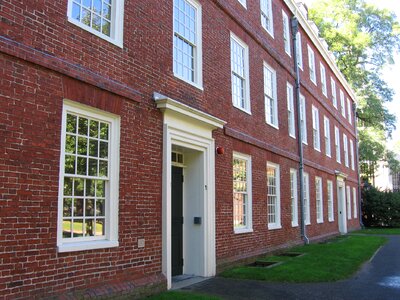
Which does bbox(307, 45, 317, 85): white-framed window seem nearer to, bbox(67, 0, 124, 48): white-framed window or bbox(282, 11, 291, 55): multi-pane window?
bbox(282, 11, 291, 55): multi-pane window

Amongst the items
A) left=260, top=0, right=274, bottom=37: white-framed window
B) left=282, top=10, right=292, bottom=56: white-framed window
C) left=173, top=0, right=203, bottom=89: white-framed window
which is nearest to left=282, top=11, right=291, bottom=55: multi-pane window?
left=282, top=10, right=292, bottom=56: white-framed window

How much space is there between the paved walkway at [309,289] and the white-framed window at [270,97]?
621 centimetres

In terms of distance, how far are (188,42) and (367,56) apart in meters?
29.9

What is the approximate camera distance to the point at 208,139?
399 inches

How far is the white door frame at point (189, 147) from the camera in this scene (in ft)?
27.0

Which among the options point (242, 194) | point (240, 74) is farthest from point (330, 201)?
point (240, 74)

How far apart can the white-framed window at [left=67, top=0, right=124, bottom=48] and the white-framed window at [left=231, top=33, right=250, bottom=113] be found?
5106 millimetres

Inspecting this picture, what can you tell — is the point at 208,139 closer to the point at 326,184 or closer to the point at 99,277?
the point at 99,277

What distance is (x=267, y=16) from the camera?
1552 cm

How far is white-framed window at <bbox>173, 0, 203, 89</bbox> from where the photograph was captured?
31.3ft

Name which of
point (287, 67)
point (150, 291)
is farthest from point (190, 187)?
point (287, 67)

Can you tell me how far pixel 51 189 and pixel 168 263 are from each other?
3.09 metres

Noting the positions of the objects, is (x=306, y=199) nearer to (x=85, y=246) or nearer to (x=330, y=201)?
(x=330, y=201)

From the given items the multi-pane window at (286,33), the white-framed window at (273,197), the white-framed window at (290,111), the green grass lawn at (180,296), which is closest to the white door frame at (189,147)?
the green grass lawn at (180,296)
